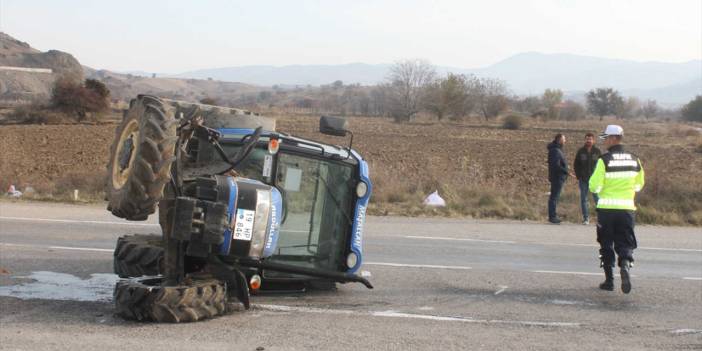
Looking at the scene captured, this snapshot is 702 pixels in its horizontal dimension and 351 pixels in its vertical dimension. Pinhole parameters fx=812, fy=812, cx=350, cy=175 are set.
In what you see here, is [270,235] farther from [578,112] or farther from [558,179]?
[578,112]

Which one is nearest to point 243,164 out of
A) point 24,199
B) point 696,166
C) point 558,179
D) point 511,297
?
point 511,297

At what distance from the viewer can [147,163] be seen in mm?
6418

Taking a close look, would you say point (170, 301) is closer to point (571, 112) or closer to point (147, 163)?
point (147, 163)

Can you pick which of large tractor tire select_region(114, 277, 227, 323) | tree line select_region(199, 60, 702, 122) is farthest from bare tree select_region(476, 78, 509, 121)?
large tractor tire select_region(114, 277, 227, 323)

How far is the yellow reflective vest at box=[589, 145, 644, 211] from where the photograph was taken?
9062 mm

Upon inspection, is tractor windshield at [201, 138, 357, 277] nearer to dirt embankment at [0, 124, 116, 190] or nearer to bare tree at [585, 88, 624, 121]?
dirt embankment at [0, 124, 116, 190]

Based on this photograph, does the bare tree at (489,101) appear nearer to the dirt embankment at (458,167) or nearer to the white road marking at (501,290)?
the dirt embankment at (458,167)

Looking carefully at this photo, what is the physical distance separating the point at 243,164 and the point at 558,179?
1080cm

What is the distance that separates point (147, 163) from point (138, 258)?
70.6 inches

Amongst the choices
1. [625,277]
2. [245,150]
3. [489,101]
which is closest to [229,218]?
[245,150]

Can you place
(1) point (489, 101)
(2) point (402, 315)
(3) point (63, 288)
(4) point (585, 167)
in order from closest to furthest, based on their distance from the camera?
(2) point (402, 315) < (3) point (63, 288) < (4) point (585, 167) < (1) point (489, 101)

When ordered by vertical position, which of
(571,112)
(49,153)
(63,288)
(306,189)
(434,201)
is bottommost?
(49,153)

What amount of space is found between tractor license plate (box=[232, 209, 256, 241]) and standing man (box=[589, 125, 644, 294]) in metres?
4.38

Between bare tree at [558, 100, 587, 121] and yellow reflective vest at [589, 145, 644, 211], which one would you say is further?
bare tree at [558, 100, 587, 121]
